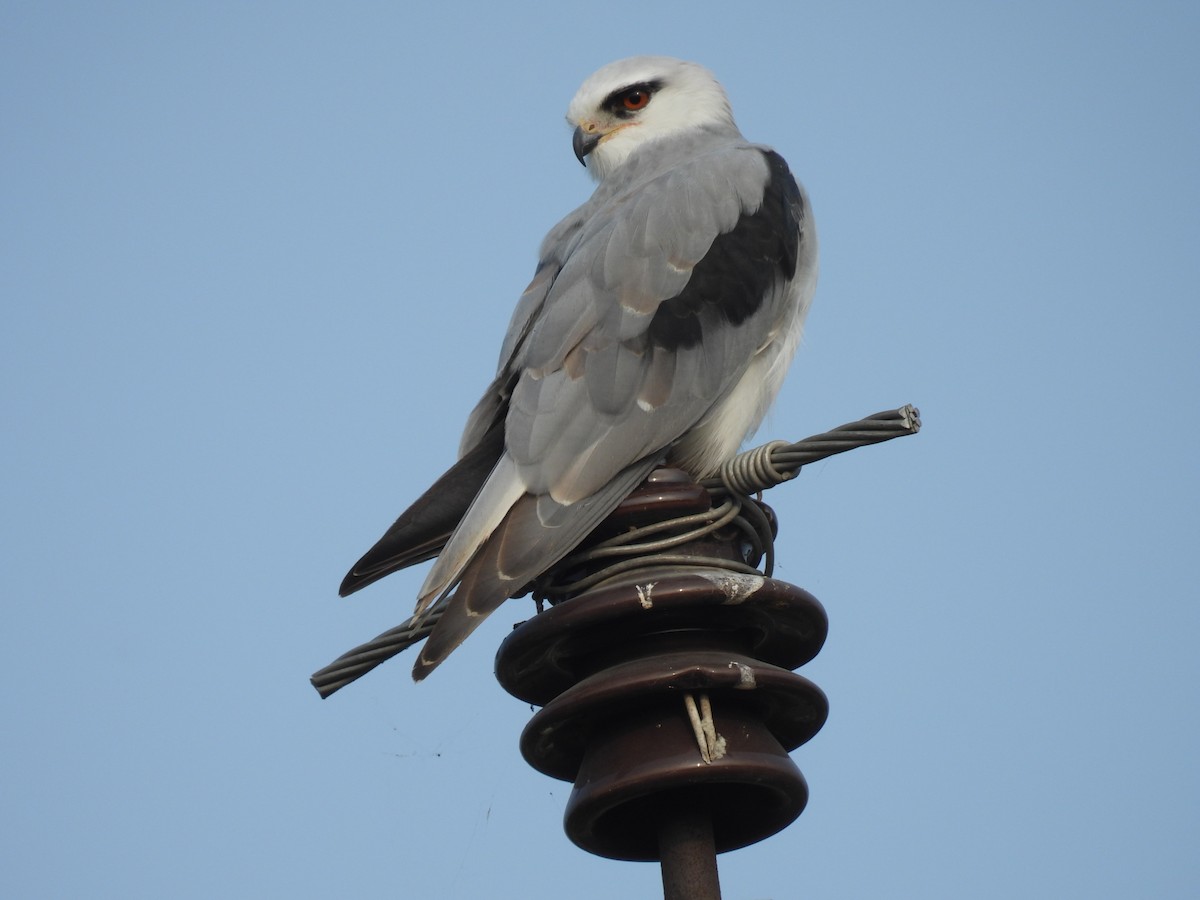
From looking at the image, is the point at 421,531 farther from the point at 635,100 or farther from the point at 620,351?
the point at 635,100

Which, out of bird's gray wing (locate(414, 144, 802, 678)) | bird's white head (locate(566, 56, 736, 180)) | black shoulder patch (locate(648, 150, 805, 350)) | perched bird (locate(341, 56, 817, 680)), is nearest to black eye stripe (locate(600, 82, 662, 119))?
bird's white head (locate(566, 56, 736, 180))

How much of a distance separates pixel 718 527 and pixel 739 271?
1549 mm

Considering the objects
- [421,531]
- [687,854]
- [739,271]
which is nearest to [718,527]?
[687,854]

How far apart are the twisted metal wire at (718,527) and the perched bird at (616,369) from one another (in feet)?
0.29

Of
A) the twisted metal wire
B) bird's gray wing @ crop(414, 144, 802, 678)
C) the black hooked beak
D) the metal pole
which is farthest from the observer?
the black hooked beak

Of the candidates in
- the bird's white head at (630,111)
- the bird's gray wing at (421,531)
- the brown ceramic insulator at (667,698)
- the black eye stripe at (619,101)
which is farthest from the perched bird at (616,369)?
the black eye stripe at (619,101)

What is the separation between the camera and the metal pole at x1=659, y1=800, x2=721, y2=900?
2740mm

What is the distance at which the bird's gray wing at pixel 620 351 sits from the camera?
143 inches

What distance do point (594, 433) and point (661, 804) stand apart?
1375 millimetres

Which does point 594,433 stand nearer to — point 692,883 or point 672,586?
point 672,586

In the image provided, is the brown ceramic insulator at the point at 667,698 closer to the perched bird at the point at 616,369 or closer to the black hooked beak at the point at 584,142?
the perched bird at the point at 616,369

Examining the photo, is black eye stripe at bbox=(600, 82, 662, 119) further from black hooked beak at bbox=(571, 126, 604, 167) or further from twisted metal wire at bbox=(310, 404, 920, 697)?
twisted metal wire at bbox=(310, 404, 920, 697)

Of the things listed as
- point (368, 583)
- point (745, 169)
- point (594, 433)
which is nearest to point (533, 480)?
point (594, 433)

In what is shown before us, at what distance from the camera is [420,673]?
10.7 feet
